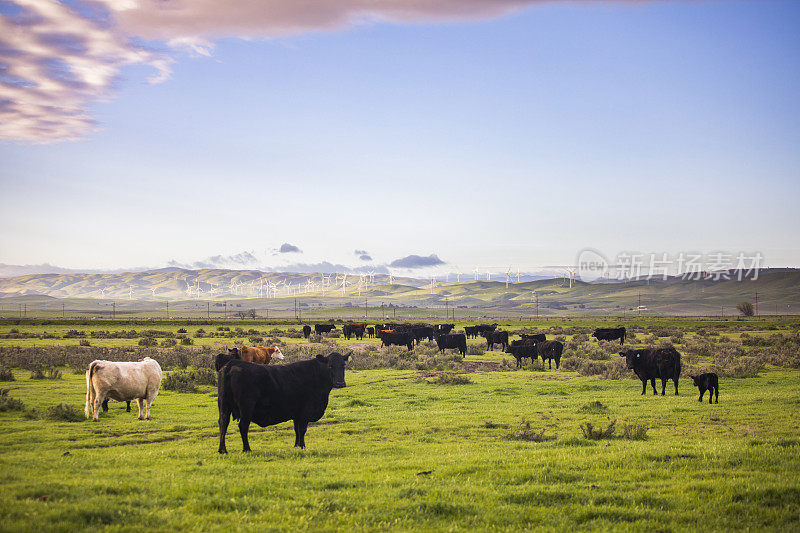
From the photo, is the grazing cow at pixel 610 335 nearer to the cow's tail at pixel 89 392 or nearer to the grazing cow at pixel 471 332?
the grazing cow at pixel 471 332

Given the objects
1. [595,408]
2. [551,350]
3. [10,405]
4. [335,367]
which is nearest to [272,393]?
[335,367]

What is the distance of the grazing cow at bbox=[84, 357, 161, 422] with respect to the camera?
16953 millimetres

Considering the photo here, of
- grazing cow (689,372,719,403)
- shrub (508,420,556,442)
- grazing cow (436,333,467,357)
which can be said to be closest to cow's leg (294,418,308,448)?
shrub (508,420,556,442)

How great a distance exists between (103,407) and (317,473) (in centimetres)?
1188

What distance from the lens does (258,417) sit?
1276 centimetres

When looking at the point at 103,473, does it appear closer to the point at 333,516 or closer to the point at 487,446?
the point at 333,516

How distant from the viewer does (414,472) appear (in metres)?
10.5

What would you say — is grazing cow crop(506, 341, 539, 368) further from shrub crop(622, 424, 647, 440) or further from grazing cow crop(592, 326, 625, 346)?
grazing cow crop(592, 326, 625, 346)

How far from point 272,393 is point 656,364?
1775cm

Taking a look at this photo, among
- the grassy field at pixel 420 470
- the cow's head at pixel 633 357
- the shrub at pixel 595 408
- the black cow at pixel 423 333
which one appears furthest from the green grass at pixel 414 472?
the black cow at pixel 423 333

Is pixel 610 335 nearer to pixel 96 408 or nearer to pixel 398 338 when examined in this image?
pixel 398 338

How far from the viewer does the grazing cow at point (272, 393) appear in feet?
40.4

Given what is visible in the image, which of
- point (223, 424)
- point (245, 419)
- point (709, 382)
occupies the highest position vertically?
point (709, 382)

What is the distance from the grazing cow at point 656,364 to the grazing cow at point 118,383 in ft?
63.7
